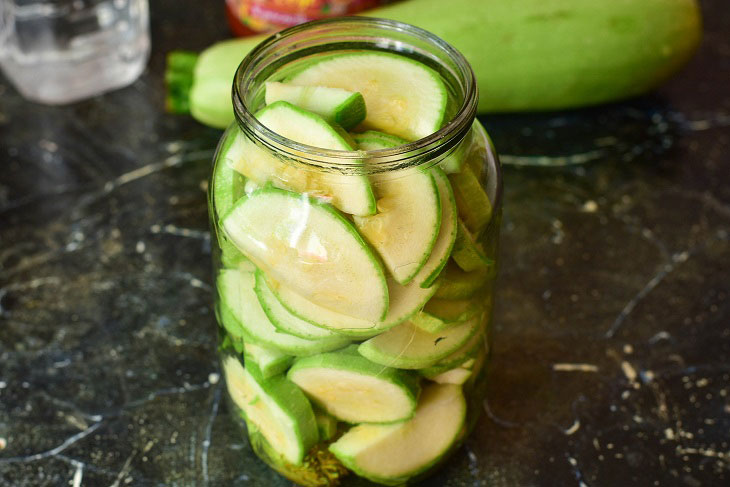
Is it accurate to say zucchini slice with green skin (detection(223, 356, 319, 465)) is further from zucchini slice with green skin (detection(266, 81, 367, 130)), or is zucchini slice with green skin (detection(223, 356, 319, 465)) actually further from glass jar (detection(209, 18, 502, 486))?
zucchini slice with green skin (detection(266, 81, 367, 130))

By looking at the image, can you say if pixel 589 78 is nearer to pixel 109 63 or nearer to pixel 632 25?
pixel 632 25

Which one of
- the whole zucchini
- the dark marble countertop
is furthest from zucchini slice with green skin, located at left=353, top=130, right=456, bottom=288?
the whole zucchini

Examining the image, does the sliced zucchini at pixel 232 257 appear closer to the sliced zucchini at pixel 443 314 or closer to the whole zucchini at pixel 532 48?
the sliced zucchini at pixel 443 314

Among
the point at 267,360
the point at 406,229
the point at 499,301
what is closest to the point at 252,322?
the point at 267,360

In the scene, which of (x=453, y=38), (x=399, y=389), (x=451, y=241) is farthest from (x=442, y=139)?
(x=453, y=38)

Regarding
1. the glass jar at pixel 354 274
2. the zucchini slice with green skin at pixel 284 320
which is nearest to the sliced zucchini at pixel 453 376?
the glass jar at pixel 354 274

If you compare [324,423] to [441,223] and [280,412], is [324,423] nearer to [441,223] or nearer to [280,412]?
[280,412]
